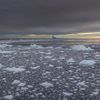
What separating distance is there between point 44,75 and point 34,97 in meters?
2.49

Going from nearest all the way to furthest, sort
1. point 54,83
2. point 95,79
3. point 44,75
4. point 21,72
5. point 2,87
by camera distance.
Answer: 1. point 2,87
2. point 54,83
3. point 95,79
4. point 44,75
5. point 21,72

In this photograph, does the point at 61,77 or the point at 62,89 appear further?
the point at 61,77

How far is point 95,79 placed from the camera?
6836 mm

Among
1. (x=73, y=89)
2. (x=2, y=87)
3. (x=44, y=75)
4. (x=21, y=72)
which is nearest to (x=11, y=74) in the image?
(x=21, y=72)

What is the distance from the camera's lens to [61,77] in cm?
718

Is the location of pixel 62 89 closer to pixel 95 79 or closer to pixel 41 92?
pixel 41 92

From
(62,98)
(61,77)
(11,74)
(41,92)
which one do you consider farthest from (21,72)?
(62,98)

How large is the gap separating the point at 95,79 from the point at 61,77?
1139 mm

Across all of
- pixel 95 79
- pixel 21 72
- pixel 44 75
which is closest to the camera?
pixel 95 79

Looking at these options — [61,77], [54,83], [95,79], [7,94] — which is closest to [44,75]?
[61,77]

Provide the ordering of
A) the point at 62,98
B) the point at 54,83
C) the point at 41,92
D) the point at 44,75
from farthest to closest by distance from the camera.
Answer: the point at 44,75
the point at 54,83
the point at 41,92
the point at 62,98

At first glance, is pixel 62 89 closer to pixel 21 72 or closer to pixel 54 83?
pixel 54 83

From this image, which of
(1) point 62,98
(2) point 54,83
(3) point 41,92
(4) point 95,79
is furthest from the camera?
(4) point 95,79

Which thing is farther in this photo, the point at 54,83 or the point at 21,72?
the point at 21,72
